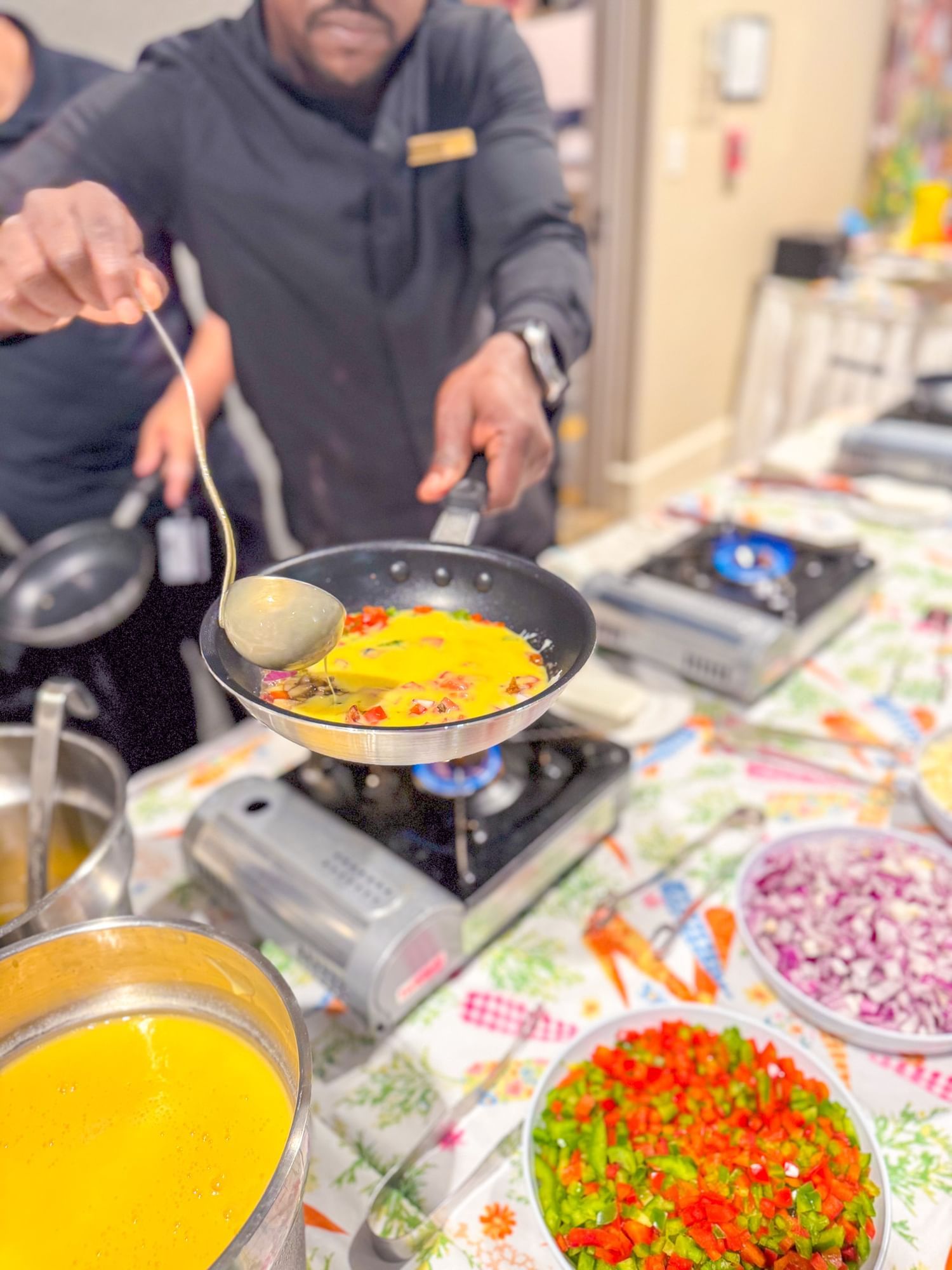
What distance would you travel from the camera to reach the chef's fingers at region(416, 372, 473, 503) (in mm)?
1034

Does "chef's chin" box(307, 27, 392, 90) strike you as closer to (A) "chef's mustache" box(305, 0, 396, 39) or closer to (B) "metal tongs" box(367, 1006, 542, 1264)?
(A) "chef's mustache" box(305, 0, 396, 39)

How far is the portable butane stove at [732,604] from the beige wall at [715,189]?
2.44m

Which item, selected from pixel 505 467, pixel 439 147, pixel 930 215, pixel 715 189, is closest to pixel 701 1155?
pixel 505 467

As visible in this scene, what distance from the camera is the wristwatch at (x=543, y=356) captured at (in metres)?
1.24

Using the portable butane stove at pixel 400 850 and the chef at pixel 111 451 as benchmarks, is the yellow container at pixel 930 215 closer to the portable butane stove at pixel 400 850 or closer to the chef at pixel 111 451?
the chef at pixel 111 451

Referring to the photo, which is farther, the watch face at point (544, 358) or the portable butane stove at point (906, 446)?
the portable butane stove at point (906, 446)

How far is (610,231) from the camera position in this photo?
367 cm

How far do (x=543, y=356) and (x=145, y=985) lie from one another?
94 centimetres

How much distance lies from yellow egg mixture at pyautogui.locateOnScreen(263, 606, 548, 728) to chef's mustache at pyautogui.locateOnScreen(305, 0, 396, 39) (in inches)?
34.0

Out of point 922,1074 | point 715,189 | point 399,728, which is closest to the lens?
point 399,728

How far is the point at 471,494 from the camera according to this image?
A: 3.18ft

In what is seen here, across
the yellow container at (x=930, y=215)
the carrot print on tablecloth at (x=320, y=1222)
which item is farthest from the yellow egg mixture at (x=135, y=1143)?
the yellow container at (x=930, y=215)

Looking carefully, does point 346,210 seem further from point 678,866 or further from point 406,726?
point 678,866

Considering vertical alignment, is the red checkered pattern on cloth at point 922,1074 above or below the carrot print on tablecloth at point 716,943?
above
